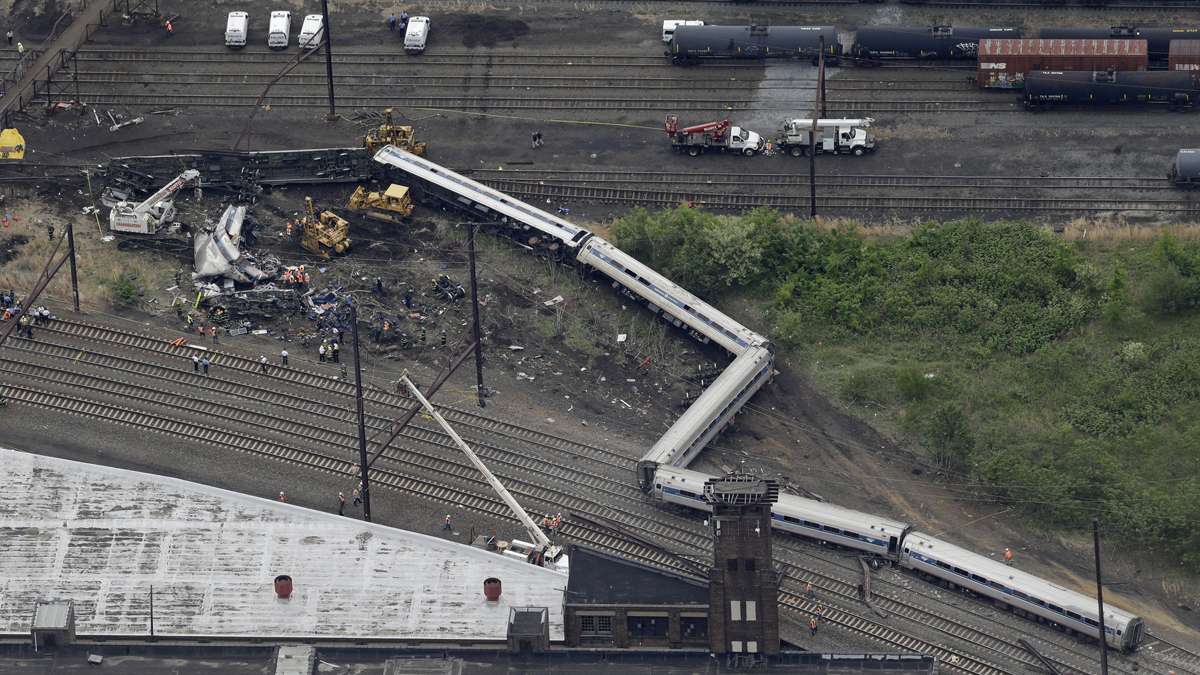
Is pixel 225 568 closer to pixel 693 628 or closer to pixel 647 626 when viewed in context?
pixel 647 626

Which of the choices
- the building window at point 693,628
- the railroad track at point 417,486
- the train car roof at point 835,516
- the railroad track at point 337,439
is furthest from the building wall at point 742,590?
the train car roof at point 835,516

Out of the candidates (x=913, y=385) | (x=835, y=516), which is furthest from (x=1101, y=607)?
(x=913, y=385)

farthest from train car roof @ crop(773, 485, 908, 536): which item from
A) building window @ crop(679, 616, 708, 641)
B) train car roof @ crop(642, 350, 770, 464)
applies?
building window @ crop(679, 616, 708, 641)

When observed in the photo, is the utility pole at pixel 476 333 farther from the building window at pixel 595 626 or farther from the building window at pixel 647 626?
the building window at pixel 647 626

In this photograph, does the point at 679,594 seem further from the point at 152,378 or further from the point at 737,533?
the point at 152,378

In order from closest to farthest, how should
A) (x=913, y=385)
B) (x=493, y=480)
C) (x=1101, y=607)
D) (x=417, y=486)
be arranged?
(x=1101, y=607) < (x=493, y=480) < (x=417, y=486) < (x=913, y=385)

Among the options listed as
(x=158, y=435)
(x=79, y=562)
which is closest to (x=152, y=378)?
(x=158, y=435)
